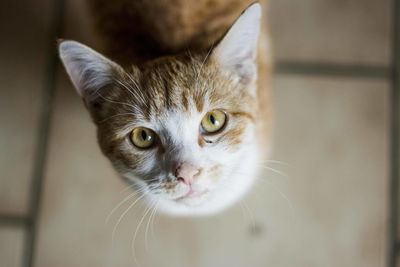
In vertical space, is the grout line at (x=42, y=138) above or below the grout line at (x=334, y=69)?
below

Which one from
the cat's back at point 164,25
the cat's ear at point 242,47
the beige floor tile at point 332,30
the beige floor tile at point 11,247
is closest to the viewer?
the cat's ear at point 242,47

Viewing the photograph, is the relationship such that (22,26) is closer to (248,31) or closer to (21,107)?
(21,107)

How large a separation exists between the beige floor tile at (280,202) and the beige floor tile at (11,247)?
0.07 meters

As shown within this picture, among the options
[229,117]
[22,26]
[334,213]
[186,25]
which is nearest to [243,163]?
[229,117]

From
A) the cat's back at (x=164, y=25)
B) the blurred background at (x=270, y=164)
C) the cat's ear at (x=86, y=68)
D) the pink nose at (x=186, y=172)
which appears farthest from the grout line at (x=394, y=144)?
the cat's ear at (x=86, y=68)

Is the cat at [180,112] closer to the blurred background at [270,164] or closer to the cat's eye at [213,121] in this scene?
the cat's eye at [213,121]

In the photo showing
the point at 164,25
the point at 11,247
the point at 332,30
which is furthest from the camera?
the point at 332,30

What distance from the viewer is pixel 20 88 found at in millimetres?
1694

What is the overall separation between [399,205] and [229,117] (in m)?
0.85

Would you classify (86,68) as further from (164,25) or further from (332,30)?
(332,30)

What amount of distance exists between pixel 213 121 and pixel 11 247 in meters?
0.92

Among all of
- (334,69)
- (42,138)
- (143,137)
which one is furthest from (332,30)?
(42,138)

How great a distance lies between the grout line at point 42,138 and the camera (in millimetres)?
1618

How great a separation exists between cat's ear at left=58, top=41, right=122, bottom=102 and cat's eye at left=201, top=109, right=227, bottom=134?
24 cm
